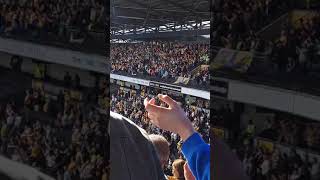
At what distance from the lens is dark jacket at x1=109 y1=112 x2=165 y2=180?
2.35 m

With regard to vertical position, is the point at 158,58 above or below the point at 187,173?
above

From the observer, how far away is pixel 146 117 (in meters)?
2.58

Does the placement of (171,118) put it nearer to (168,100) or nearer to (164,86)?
(168,100)

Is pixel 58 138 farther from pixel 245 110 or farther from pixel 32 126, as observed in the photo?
pixel 245 110

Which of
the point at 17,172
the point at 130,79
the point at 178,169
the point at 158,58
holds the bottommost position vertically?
the point at 17,172

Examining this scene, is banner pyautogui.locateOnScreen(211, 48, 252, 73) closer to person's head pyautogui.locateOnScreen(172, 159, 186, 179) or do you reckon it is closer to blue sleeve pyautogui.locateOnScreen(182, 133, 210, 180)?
blue sleeve pyautogui.locateOnScreen(182, 133, 210, 180)

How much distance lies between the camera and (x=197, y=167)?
83.1 inches

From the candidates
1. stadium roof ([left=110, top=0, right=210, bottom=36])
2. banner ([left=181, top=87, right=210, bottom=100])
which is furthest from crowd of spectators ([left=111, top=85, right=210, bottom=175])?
stadium roof ([left=110, top=0, right=210, bottom=36])

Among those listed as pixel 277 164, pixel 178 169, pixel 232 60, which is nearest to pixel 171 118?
pixel 178 169

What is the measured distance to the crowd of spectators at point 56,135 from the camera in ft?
8.00

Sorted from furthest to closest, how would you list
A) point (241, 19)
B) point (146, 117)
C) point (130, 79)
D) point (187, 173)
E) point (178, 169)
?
point (130, 79) < point (146, 117) < point (178, 169) < point (187, 173) < point (241, 19)

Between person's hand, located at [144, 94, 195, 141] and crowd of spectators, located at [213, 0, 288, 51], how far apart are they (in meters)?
0.50

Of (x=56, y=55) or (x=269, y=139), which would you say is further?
Result: (x=56, y=55)

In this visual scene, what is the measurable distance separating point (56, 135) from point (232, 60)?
122 centimetres
